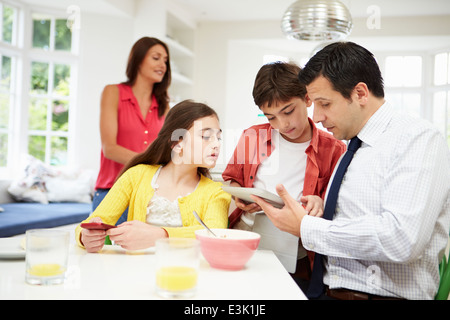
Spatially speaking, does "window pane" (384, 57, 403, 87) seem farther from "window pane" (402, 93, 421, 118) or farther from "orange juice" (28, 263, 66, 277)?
"orange juice" (28, 263, 66, 277)

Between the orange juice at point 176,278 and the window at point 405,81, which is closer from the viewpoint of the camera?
the orange juice at point 176,278

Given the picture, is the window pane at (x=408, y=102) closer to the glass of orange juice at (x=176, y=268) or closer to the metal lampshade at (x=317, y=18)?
the metal lampshade at (x=317, y=18)

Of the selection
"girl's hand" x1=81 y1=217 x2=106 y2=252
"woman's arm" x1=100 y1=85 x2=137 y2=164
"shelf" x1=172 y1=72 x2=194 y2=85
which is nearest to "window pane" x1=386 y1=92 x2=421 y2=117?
"shelf" x1=172 y1=72 x2=194 y2=85

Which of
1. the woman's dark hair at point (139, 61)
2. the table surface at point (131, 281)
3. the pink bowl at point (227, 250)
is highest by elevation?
the woman's dark hair at point (139, 61)

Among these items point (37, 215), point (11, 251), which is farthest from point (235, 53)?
point (11, 251)

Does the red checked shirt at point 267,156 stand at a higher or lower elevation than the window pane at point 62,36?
lower

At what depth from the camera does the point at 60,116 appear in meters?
5.19

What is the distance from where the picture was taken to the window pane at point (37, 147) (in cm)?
500

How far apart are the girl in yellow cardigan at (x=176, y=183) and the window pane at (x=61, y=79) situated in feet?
12.9

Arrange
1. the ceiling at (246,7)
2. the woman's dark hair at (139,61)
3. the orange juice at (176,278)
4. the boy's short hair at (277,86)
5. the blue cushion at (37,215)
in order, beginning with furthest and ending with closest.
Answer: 1. the ceiling at (246,7)
2. the blue cushion at (37,215)
3. the woman's dark hair at (139,61)
4. the boy's short hair at (277,86)
5. the orange juice at (176,278)

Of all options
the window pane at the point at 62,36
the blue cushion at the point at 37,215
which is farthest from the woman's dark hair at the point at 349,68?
the window pane at the point at 62,36

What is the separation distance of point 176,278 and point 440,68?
21.0 feet

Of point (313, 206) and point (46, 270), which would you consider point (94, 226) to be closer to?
point (46, 270)

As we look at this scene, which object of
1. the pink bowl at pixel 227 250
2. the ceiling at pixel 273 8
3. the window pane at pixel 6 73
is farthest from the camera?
the ceiling at pixel 273 8
